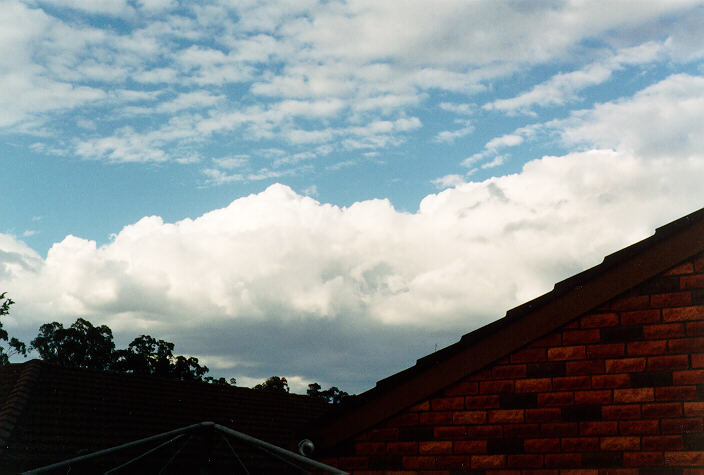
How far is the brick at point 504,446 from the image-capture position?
629 centimetres

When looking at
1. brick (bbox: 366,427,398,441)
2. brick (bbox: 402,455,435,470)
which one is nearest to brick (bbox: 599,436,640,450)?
brick (bbox: 402,455,435,470)

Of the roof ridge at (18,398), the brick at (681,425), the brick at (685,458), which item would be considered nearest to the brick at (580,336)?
the brick at (681,425)

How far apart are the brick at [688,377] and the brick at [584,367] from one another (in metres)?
0.60

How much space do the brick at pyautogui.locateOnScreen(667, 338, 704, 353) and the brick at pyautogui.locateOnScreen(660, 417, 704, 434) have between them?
22.8 inches

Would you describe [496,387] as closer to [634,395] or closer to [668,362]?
[634,395]

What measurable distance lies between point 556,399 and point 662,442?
928 mm

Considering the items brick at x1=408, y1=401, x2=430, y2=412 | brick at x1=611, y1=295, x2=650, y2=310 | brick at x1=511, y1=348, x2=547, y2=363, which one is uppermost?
brick at x1=611, y1=295, x2=650, y2=310

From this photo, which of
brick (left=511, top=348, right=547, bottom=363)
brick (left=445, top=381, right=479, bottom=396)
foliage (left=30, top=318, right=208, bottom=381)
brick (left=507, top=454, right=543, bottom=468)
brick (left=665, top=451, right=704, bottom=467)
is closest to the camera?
brick (left=665, top=451, right=704, bottom=467)

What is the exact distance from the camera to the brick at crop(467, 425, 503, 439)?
6406 millimetres

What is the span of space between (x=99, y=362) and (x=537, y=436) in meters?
47.2

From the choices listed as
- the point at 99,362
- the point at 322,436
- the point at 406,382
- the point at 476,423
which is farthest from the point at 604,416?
the point at 99,362

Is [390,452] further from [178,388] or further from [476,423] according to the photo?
[178,388]

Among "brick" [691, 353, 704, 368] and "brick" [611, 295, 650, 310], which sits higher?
"brick" [611, 295, 650, 310]

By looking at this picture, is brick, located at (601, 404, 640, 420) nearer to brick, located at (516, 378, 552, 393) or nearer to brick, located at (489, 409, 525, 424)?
brick, located at (516, 378, 552, 393)
